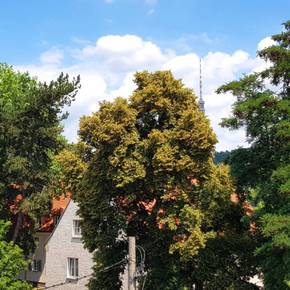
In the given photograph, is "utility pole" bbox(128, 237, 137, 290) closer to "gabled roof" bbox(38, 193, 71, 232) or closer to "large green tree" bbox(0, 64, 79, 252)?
"large green tree" bbox(0, 64, 79, 252)

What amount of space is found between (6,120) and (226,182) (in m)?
19.7

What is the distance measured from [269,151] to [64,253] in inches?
906

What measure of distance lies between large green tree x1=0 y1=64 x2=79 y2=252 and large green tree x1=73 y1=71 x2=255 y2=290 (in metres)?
14.4

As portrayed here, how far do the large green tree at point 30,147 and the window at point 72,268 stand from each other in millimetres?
4104

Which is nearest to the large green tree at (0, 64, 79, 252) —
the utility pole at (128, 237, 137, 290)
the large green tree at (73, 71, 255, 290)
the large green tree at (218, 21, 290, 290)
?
the large green tree at (73, 71, 255, 290)

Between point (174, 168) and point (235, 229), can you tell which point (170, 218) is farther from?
point (235, 229)

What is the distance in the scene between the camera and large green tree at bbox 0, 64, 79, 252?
134ft

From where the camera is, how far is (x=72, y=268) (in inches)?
1668

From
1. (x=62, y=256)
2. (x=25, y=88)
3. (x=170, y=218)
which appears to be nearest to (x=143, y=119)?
(x=170, y=218)

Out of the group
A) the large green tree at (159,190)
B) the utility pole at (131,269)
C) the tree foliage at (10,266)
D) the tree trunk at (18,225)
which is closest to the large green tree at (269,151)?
the large green tree at (159,190)

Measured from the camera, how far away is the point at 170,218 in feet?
83.5

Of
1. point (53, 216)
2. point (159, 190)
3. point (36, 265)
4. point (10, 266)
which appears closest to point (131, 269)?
point (159, 190)

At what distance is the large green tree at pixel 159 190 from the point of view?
25.3 m

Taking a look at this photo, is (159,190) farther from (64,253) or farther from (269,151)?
(64,253)
